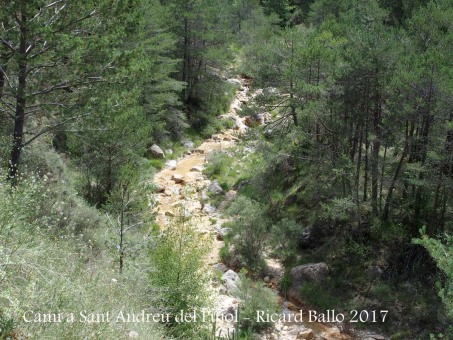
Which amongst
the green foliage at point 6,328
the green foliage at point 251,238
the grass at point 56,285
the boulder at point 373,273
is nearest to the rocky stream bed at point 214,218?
the green foliage at point 251,238

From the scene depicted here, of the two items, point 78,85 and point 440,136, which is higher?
point 78,85

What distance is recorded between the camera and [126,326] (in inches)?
241

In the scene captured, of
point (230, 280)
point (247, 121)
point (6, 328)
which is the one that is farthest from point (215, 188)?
point (6, 328)

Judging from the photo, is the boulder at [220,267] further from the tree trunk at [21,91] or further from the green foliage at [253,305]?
the tree trunk at [21,91]

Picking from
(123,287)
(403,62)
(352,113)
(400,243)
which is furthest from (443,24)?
(123,287)

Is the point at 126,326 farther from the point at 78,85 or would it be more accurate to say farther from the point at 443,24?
the point at 443,24

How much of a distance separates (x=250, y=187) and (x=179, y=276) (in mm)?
10585

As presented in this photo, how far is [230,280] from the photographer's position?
12469 mm

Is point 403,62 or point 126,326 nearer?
point 126,326

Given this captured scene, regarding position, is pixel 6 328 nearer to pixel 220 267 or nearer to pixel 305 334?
pixel 305 334

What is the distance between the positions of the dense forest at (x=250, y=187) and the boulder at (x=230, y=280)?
14.6 inches

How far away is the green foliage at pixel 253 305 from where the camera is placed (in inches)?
414

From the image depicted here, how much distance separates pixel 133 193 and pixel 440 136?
8267mm

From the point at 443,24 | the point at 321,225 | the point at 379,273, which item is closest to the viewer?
the point at 379,273
